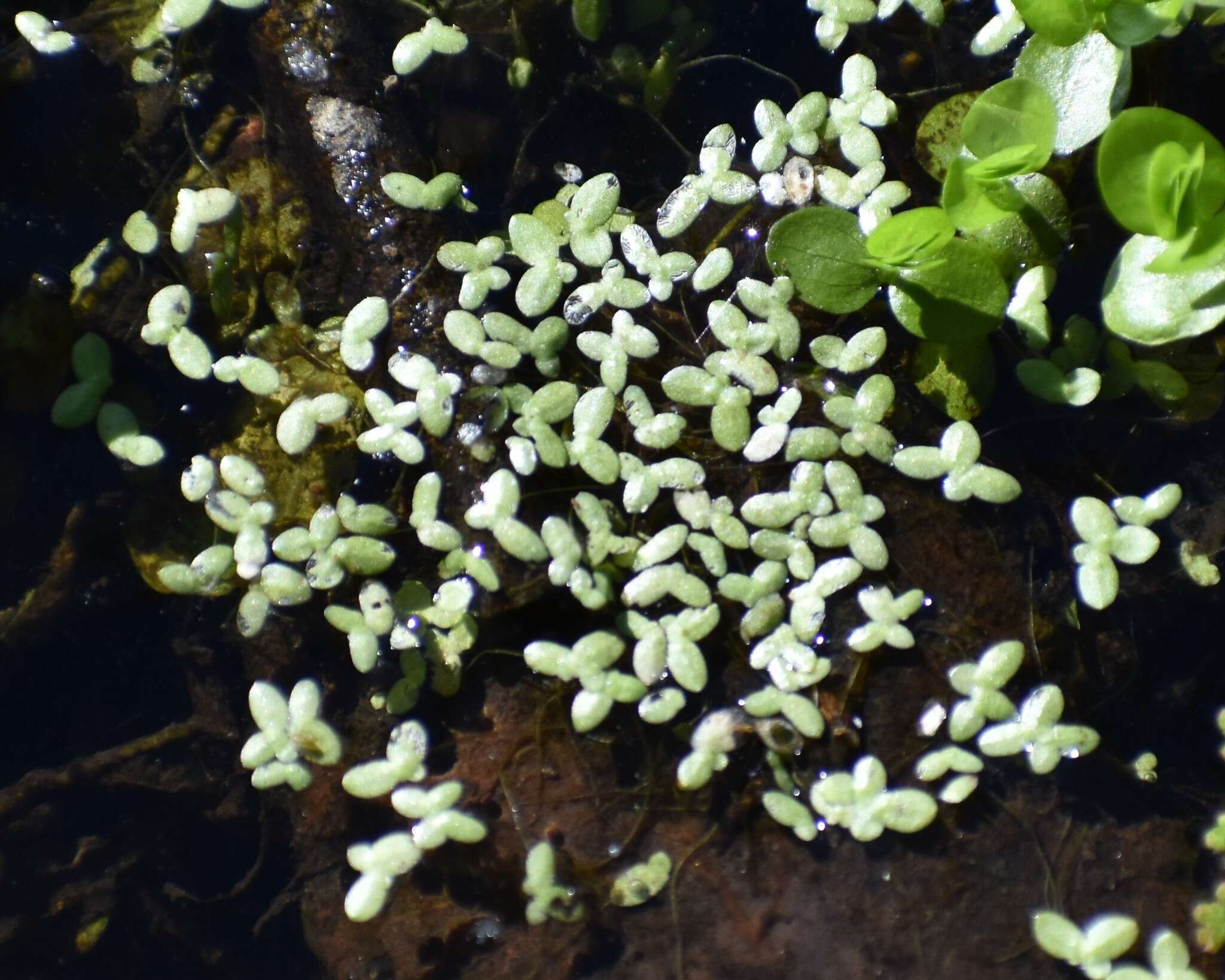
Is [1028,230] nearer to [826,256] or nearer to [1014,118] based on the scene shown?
[1014,118]

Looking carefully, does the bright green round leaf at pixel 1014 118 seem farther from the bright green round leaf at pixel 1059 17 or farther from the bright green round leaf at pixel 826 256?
the bright green round leaf at pixel 826 256

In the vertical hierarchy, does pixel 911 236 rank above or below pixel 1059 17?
below

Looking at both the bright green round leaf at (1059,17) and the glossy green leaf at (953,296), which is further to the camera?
the glossy green leaf at (953,296)

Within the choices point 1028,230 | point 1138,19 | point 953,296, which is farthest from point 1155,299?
point 1138,19

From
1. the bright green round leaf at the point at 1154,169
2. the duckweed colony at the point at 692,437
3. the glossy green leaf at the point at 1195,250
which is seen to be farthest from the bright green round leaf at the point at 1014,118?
the glossy green leaf at the point at 1195,250

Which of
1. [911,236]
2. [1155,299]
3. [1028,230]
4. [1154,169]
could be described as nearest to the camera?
[1154,169]

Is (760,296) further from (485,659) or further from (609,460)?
(485,659)
